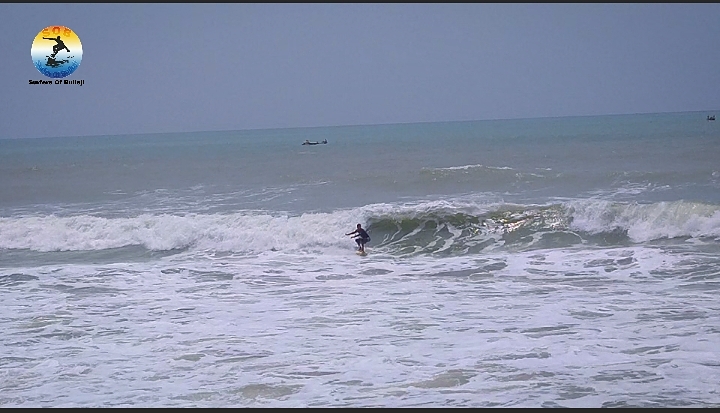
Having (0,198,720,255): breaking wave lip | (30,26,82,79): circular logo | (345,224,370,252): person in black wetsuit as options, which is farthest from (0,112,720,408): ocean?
(30,26,82,79): circular logo

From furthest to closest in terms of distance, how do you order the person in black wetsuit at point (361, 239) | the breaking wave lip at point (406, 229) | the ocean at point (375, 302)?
the breaking wave lip at point (406, 229), the person in black wetsuit at point (361, 239), the ocean at point (375, 302)

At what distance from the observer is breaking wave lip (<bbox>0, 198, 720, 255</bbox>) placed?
55.9 feet

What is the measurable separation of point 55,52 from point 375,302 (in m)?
11.4

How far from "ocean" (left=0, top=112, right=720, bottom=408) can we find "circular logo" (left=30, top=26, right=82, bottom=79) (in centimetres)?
453

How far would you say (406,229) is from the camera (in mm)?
18812

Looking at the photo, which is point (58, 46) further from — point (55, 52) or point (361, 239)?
point (361, 239)

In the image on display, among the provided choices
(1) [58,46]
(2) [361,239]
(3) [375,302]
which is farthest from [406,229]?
(1) [58,46]

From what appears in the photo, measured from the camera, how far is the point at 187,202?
26.4 meters

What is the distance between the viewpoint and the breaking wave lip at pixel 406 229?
17047 millimetres

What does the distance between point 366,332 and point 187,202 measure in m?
18.2

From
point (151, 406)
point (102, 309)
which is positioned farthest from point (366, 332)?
point (102, 309)

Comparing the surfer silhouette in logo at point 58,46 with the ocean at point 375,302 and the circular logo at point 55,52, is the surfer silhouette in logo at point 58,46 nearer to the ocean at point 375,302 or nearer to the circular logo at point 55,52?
the circular logo at point 55,52

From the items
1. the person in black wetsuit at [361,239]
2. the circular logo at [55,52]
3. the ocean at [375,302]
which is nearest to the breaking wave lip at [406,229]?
the ocean at [375,302]

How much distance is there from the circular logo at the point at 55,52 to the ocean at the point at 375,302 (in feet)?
14.9
